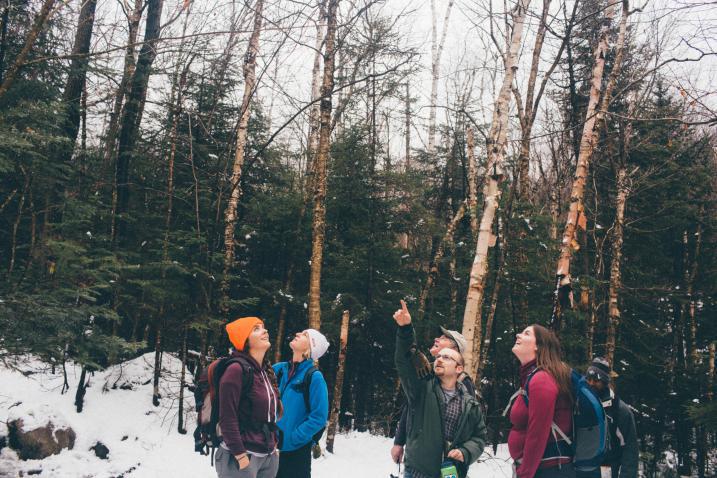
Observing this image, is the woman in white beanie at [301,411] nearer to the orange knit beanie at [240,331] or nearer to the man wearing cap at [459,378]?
the orange knit beanie at [240,331]

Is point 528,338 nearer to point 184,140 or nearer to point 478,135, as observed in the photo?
point 184,140

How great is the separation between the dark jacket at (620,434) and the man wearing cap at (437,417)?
1.68 m

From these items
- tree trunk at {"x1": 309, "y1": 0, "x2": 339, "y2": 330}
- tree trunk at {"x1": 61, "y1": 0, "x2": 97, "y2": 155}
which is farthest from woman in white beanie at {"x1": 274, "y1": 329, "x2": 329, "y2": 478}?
tree trunk at {"x1": 61, "y1": 0, "x2": 97, "y2": 155}

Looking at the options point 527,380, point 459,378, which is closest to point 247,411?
point 459,378

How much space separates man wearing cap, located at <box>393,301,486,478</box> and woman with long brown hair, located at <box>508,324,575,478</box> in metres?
0.33

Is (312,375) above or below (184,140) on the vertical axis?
below

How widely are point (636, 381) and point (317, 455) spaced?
10078 mm

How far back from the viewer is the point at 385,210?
13.6m

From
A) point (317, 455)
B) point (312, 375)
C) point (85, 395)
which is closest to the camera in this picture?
point (312, 375)

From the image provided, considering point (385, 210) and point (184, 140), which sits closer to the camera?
point (184, 140)

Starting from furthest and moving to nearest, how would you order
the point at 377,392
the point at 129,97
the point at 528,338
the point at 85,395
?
the point at 377,392
the point at 129,97
the point at 85,395
the point at 528,338

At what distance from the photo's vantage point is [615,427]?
456 cm

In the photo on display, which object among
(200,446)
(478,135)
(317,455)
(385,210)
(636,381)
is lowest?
(317,455)

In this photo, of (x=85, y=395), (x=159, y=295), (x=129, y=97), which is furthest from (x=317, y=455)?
(x=129, y=97)
